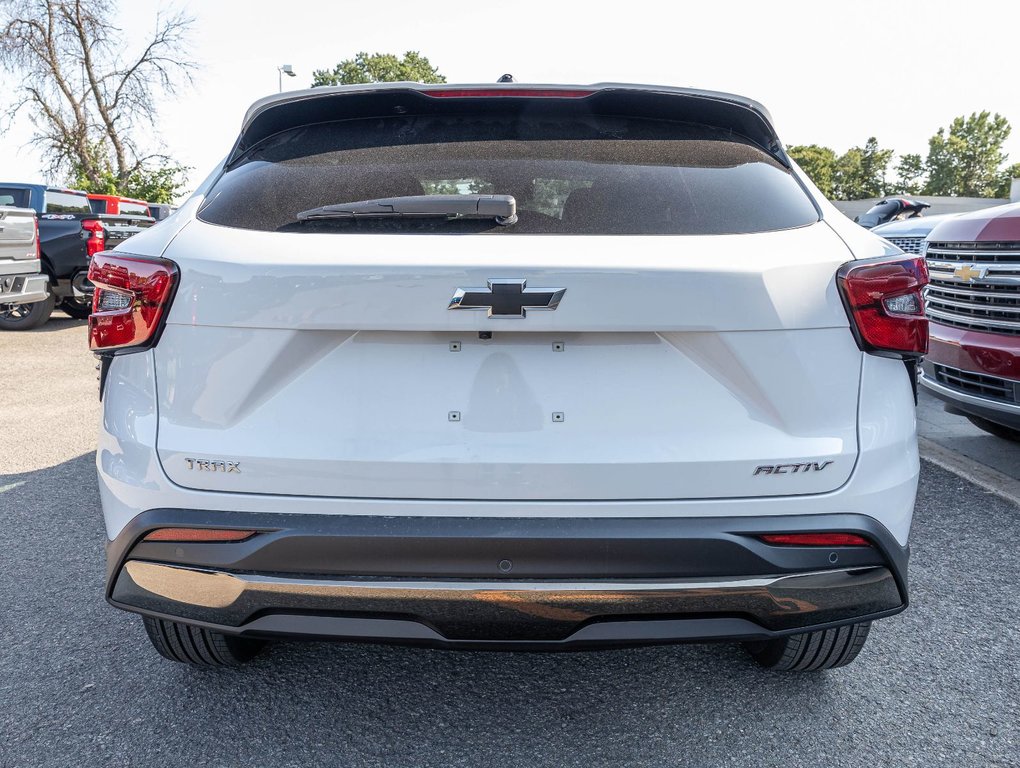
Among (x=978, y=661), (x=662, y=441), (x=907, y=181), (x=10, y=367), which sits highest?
(x=662, y=441)

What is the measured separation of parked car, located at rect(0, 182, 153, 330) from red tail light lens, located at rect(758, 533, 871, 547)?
11.8 m

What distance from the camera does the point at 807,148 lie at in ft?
349

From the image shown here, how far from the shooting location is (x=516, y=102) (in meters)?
2.19

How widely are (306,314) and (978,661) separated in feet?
7.90

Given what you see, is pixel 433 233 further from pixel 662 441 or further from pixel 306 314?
pixel 662 441

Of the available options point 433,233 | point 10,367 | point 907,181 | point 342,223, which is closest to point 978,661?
point 433,233

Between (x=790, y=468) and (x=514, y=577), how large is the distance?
2.16 feet

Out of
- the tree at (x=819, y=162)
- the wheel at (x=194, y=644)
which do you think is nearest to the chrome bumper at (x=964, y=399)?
the wheel at (x=194, y=644)

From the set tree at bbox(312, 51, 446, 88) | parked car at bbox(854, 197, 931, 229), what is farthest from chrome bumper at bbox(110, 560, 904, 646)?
tree at bbox(312, 51, 446, 88)

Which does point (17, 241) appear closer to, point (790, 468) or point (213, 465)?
point (213, 465)

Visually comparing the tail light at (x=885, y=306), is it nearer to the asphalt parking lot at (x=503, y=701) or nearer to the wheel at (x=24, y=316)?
the asphalt parking lot at (x=503, y=701)

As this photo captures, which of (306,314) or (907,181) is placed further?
(907,181)

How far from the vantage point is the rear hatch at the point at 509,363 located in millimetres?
1827

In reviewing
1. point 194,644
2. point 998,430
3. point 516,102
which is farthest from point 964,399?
point 194,644
